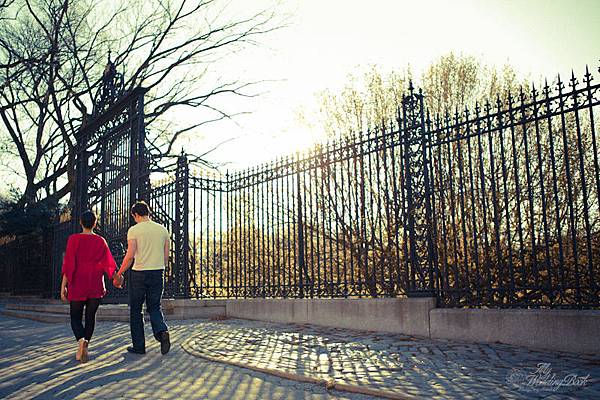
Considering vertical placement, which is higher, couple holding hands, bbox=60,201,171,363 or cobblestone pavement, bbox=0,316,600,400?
couple holding hands, bbox=60,201,171,363

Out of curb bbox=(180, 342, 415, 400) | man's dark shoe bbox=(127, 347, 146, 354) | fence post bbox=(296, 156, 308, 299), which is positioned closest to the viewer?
curb bbox=(180, 342, 415, 400)

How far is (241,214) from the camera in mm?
10961

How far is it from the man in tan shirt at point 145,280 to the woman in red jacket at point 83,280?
33 cm

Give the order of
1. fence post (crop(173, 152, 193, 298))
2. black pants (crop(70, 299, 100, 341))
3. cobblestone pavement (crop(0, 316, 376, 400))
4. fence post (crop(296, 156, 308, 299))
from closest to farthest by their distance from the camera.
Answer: cobblestone pavement (crop(0, 316, 376, 400)) < black pants (crop(70, 299, 100, 341)) < fence post (crop(296, 156, 308, 299)) < fence post (crop(173, 152, 193, 298))

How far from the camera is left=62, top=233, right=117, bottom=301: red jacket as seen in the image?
20.9 feet

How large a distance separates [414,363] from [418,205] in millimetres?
2935

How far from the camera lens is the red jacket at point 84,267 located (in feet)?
20.9

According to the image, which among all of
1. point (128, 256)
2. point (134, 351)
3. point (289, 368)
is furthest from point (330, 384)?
point (128, 256)

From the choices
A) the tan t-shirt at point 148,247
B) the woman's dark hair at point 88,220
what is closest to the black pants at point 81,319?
the tan t-shirt at point 148,247

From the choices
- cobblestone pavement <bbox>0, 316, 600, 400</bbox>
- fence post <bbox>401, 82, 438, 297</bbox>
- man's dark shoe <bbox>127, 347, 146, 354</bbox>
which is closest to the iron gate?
cobblestone pavement <bbox>0, 316, 600, 400</bbox>

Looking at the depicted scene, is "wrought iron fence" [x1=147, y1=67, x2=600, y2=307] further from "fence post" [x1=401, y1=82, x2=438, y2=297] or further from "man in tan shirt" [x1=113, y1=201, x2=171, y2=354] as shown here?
"man in tan shirt" [x1=113, y1=201, x2=171, y2=354]

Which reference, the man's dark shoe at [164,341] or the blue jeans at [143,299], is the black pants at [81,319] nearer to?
the blue jeans at [143,299]

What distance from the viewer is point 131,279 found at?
648 centimetres

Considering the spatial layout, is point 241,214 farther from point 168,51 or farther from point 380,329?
point 168,51
